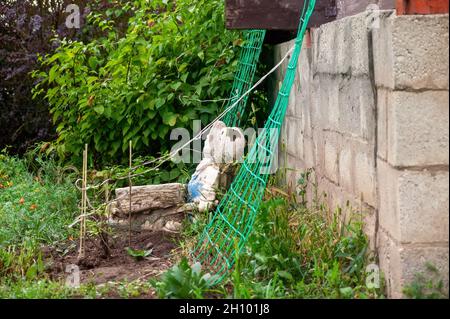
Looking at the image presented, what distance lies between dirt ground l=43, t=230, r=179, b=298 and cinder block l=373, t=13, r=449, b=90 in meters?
1.84

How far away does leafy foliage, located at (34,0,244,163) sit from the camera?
6516 mm

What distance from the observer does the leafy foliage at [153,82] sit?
257 inches

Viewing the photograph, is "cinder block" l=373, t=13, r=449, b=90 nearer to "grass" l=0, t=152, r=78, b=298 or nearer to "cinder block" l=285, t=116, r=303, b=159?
"grass" l=0, t=152, r=78, b=298

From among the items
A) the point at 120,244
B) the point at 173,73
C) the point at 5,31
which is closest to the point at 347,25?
the point at 120,244

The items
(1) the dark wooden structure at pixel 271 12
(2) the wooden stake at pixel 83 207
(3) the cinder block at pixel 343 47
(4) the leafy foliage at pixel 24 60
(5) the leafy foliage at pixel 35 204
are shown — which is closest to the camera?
(3) the cinder block at pixel 343 47

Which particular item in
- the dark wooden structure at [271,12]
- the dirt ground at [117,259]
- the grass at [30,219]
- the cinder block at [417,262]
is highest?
the dark wooden structure at [271,12]

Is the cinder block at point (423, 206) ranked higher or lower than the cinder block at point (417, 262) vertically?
higher

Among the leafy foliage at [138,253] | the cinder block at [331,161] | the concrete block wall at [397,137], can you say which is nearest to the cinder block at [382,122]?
the concrete block wall at [397,137]

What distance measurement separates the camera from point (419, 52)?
3000mm

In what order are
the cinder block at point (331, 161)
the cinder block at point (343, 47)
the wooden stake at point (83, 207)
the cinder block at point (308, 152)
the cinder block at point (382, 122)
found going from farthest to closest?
the cinder block at point (308, 152)
the wooden stake at point (83, 207)
the cinder block at point (331, 161)
the cinder block at point (343, 47)
the cinder block at point (382, 122)

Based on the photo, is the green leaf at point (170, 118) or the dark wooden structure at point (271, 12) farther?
the green leaf at point (170, 118)

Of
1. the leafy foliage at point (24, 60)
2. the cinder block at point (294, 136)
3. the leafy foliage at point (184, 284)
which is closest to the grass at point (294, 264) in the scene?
the leafy foliage at point (184, 284)

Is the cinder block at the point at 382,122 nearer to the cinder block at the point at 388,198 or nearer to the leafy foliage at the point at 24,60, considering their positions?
the cinder block at the point at 388,198

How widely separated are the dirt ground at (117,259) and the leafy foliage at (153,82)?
A: 139cm
